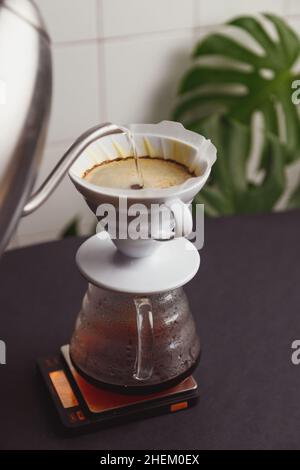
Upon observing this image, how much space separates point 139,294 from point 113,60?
3.65ft

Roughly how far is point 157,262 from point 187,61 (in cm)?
116

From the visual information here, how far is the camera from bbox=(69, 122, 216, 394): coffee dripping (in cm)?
81

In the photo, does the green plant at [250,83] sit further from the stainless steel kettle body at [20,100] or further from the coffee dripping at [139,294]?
the stainless steel kettle body at [20,100]

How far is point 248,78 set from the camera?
1855mm

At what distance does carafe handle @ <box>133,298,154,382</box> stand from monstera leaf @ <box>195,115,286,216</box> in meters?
0.68

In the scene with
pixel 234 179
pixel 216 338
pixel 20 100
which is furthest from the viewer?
pixel 234 179

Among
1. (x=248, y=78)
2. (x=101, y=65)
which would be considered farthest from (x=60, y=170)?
(x=248, y=78)

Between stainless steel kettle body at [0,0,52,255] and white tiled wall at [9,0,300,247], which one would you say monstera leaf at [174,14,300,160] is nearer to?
white tiled wall at [9,0,300,247]

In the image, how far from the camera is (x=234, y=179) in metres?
1.49

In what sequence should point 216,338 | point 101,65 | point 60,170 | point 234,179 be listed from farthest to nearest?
point 101,65 < point 234,179 < point 216,338 < point 60,170

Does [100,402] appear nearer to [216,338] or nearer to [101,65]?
[216,338]

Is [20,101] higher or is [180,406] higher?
[20,101]

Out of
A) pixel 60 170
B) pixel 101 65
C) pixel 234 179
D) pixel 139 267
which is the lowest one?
pixel 234 179

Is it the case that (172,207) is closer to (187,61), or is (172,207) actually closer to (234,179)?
(234,179)
